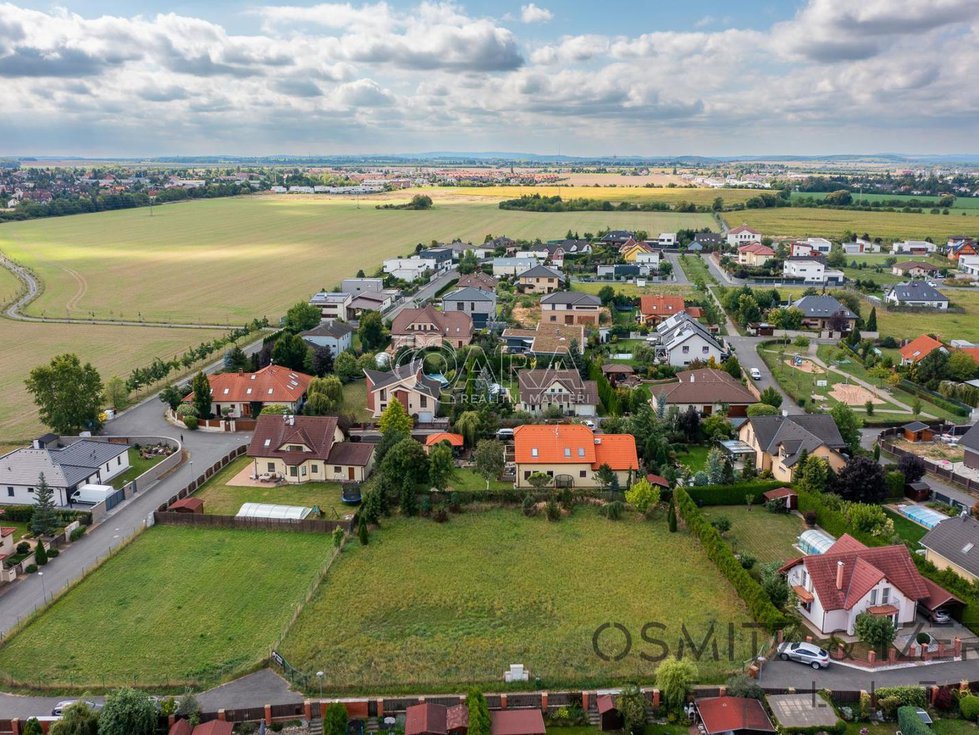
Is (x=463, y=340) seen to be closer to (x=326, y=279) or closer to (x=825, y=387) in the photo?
(x=825, y=387)

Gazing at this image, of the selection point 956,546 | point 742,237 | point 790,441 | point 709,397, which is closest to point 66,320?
point 709,397

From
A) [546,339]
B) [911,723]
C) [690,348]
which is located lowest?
[911,723]

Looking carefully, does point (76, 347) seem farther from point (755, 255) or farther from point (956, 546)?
point (755, 255)

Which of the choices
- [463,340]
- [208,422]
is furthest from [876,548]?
[463,340]

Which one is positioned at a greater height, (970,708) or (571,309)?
(571,309)

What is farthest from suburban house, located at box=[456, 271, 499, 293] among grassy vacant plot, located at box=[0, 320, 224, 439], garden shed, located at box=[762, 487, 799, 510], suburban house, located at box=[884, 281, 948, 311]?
garden shed, located at box=[762, 487, 799, 510]

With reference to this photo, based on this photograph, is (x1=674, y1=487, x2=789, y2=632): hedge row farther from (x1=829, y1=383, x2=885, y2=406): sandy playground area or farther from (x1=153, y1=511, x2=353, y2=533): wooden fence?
(x1=829, y1=383, x2=885, y2=406): sandy playground area

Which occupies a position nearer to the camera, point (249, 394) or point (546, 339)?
point (249, 394)
